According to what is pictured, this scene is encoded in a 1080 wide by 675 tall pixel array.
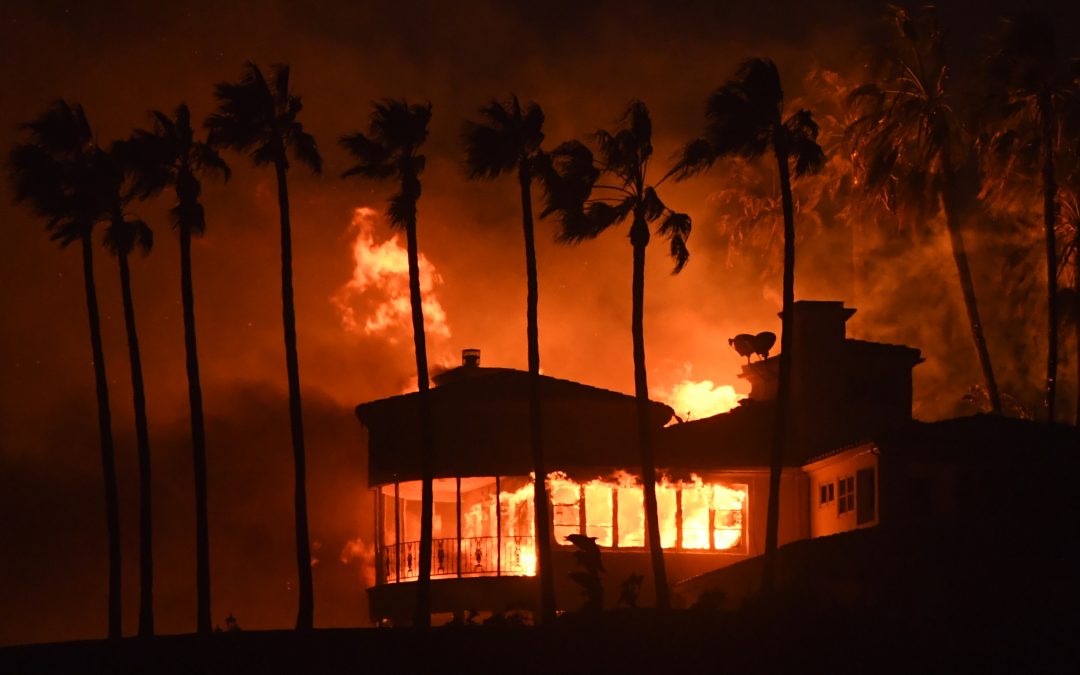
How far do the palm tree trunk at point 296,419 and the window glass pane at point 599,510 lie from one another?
1174 cm

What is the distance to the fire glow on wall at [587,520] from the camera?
175ft

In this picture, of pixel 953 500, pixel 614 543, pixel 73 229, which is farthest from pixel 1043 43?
pixel 73 229

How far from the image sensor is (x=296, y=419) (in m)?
44.4

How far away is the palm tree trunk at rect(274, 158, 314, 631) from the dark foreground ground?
5.80 ft

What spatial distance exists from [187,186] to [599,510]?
15.7m

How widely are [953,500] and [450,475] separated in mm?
14182

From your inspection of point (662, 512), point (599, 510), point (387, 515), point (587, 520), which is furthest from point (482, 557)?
point (662, 512)

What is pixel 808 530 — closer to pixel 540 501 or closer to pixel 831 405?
pixel 831 405

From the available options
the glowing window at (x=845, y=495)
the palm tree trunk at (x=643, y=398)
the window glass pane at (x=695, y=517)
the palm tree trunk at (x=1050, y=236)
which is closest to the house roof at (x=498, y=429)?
the window glass pane at (x=695, y=517)

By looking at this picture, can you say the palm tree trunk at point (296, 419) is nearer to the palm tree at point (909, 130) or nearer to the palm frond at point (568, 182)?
the palm frond at point (568, 182)

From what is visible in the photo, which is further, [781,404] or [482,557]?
[482,557]

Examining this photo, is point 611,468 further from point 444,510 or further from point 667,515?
point 444,510

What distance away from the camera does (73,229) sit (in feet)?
155

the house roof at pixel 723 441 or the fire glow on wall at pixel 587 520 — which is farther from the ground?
the house roof at pixel 723 441
